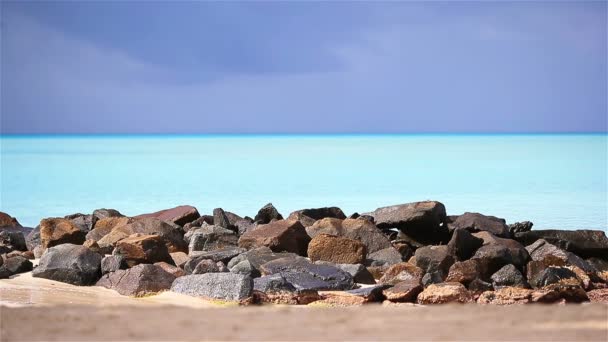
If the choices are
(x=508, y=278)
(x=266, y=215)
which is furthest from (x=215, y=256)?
(x=266, y=215)

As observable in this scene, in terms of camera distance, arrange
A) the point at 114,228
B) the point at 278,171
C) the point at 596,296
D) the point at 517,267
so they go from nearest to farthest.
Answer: the point at 596,296 < the point at 517,267 < the point at 114,228 < the point at 278,171

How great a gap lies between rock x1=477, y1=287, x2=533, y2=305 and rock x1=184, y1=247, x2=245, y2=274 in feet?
10.6

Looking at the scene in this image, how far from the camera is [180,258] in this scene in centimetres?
1218

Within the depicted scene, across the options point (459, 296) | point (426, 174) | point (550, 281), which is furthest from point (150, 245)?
point (426, 174)

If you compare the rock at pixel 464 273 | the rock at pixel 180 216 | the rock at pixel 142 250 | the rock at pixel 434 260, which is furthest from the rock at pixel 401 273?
the rock at pixel 180 216

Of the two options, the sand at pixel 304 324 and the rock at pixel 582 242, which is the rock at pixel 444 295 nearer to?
the sand at pixel 304 324

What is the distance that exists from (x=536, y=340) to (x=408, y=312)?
1.16 m

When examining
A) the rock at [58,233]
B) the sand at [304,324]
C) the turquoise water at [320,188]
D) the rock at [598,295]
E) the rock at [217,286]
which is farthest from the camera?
the turquoise water at [320,188]

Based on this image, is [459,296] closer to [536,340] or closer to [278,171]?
[536,340]

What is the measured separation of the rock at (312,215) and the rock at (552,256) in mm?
3395

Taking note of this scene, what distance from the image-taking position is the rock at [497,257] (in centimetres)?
1132

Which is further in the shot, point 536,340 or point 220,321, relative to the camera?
point 220,321

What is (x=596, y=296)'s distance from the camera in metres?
10.5

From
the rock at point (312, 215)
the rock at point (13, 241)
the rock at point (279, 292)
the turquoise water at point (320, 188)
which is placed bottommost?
the turquoise water at point (320, 188)
